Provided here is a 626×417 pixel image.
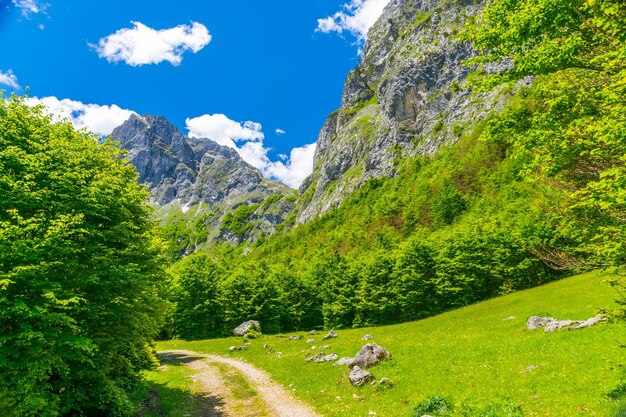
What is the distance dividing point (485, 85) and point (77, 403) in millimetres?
26344

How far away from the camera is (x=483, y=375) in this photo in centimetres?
2220

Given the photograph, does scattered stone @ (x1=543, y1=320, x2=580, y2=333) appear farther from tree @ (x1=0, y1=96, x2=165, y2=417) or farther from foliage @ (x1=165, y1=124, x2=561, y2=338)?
tree @ (x1=0, y1=96, x2=165, y2=417)

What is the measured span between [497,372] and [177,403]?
76.4 feet

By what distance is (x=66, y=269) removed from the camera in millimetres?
18891

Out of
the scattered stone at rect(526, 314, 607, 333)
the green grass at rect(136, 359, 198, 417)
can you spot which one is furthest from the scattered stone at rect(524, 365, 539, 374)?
the green grass at rect(136, 359, 198, 417)

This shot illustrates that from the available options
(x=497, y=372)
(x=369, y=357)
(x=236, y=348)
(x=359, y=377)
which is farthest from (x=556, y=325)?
(x=236, y=348)

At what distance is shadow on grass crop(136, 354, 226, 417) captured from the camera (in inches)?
1006

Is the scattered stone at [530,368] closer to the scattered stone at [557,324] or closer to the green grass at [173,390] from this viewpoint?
the scattered stone at [557,324]

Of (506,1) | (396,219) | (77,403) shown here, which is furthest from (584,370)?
(396,219)

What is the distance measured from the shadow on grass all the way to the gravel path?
1.46 feet

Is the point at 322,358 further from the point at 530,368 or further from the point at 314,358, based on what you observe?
the point at 530,368

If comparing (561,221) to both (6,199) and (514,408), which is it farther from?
(6,199)

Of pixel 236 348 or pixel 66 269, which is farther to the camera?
pixel 236 348

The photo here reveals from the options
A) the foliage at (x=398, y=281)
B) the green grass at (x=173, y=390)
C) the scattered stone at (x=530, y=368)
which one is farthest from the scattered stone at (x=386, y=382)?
the foliage at (x=398, y=281)
